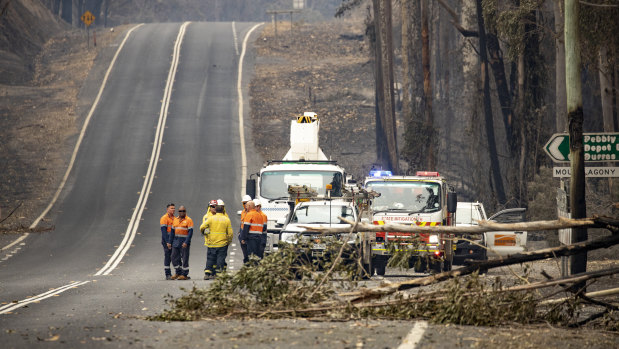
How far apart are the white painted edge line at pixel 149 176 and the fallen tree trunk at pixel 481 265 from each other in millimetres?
11991

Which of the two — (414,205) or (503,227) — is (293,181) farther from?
(503,227)

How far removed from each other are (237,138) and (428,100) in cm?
1228

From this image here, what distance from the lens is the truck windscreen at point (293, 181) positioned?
78.3 feet

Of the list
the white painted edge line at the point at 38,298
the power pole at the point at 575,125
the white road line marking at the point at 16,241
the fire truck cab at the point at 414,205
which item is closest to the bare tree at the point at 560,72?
the fire truck cab at the point at 414,205

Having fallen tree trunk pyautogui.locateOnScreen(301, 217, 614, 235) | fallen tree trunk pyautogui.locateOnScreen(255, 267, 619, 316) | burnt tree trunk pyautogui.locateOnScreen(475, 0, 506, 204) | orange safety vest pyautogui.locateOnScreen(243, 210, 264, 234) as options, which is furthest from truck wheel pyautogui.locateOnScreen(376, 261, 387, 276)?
burnt tree trunk pyautogui.locateOnScreen(475, 0, 506, 204)

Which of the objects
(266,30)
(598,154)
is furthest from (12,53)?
(598,154)

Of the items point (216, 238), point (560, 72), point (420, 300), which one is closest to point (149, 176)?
point (560, 72)

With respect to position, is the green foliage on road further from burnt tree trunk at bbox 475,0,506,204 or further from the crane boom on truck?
burnt tree trunk at bbox 475,0,506,204

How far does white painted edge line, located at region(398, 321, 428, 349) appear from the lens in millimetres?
9547

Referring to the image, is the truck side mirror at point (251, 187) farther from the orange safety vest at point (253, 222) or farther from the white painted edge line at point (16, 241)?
the white painted edge line at point (16, 241)

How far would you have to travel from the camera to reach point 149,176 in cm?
4091

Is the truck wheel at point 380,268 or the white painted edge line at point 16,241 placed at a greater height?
the white painted edge line at point 16,241

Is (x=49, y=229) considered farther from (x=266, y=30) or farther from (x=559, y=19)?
(x=266, y=30)

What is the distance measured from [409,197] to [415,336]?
446 inches
